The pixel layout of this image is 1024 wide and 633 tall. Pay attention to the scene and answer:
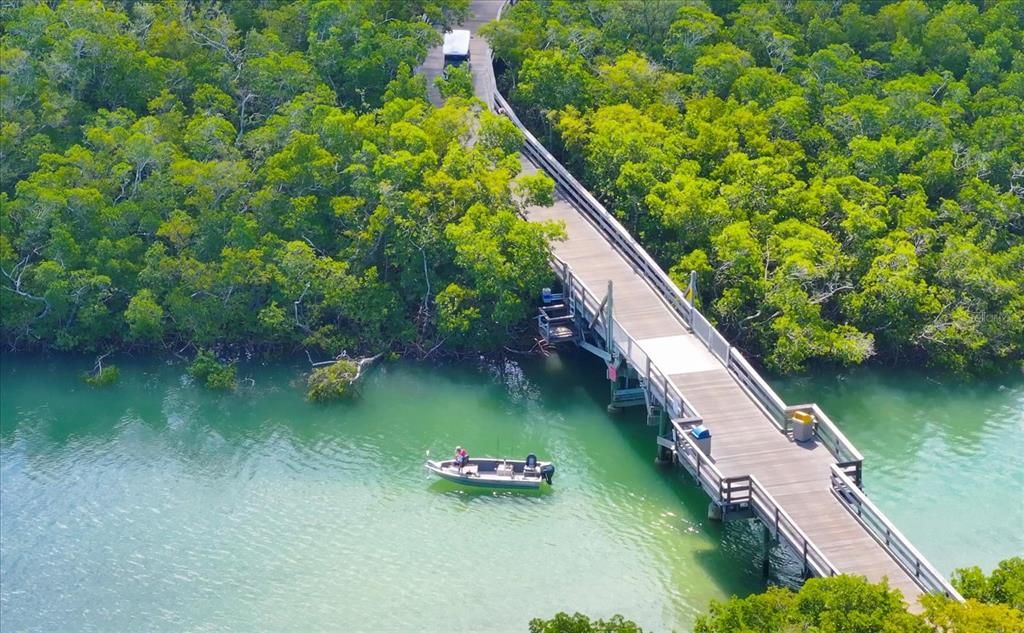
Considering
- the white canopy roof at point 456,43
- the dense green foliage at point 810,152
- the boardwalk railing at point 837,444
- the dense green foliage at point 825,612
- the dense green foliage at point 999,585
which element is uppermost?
the white canopy roof at point 456,43

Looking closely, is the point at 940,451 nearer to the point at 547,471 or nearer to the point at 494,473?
the point at 547,471

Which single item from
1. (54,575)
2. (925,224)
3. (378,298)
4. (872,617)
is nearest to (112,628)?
(54,575)

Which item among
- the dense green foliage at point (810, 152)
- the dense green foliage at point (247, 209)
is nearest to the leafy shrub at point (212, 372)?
the dense green foliage at point (247, 209)

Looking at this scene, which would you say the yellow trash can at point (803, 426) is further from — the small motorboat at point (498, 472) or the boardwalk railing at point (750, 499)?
the small motorboat at point (498, 472)

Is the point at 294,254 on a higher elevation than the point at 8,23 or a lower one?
lower

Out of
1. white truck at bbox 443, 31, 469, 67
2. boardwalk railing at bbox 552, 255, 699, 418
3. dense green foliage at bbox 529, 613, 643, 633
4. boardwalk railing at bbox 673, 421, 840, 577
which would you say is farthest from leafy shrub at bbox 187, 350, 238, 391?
dense green foliage at bbox 529, 613, 643, 633

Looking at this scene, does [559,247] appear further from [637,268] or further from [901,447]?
[901,447]
